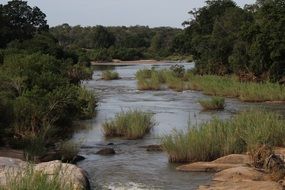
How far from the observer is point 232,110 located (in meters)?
28.9

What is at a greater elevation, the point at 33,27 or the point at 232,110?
the point at 33,27

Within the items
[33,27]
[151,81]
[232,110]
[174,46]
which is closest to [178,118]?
[232,110]

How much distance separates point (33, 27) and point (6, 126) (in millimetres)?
45277

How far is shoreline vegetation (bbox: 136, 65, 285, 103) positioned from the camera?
33894mm

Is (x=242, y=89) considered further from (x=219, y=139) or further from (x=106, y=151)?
(x=219, y=139)

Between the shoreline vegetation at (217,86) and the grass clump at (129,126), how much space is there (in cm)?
1448

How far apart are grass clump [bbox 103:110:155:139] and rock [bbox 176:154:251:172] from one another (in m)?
5.73

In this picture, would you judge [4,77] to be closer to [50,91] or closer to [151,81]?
[50,91]

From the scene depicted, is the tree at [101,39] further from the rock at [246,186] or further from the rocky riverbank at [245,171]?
the rock at [246,186]

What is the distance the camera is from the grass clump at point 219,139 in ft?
49.5

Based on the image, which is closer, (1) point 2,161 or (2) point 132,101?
(1) point 2,161

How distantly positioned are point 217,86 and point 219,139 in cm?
2420

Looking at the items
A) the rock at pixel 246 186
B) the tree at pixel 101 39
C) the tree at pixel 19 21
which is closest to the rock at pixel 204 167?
the rock at pixel 246 186

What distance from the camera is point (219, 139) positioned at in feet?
51.0
